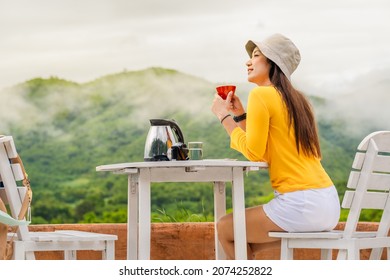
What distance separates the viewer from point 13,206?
294 cm

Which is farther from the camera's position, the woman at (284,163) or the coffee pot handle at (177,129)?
the coffee pot handle at (177,129)

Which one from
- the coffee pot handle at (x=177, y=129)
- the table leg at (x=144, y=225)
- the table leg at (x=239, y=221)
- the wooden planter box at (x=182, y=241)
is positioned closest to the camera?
the table leg at (x=144, y=225)

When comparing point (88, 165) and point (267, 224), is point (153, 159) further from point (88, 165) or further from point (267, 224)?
point (88, 165)

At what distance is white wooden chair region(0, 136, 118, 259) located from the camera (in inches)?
115

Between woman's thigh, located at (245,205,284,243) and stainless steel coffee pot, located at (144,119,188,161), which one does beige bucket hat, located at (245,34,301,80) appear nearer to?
stainless steel coffee pot, located at (144,119,188,161)

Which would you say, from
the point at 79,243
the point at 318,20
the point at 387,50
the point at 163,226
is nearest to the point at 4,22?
the point at 318,20

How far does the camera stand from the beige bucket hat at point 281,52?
324 centimetres

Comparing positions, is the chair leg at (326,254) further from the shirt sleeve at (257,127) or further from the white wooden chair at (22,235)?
the white wooden chair at (22,235)

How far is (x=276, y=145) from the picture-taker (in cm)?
310

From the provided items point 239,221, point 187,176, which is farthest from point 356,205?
point 187,176

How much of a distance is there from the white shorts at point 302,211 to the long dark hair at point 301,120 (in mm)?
186

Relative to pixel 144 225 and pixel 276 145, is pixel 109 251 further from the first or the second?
pixel 276 145

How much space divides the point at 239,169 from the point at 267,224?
0.83 ft

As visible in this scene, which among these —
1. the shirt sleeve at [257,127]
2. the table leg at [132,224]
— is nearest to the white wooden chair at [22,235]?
the table leg at [132,224]
